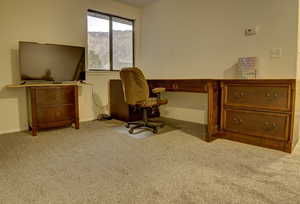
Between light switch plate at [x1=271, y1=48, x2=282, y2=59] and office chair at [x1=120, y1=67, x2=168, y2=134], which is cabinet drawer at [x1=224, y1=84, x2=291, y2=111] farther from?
office chair at [x1=120, y1=67, x2=168, y2=134]

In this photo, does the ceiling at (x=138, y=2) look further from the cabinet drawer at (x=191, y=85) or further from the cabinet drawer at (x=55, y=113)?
the cabinet drawer at (x=55, y=113)

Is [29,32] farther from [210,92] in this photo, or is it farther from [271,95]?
[271,95]

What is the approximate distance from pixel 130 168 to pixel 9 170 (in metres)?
1.10

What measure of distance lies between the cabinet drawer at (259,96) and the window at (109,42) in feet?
8.45

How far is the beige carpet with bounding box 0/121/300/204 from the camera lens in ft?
4.63

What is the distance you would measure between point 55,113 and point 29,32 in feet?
4.54

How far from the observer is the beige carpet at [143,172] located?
55.6 inches

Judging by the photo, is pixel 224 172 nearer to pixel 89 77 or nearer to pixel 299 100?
pixel 299 100

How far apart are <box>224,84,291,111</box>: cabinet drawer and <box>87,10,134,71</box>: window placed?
257 centimetres

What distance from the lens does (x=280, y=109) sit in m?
2.24

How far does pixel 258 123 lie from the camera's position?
2.42m

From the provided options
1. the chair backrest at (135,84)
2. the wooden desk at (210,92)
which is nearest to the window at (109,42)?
the chair backrest at (135,84)

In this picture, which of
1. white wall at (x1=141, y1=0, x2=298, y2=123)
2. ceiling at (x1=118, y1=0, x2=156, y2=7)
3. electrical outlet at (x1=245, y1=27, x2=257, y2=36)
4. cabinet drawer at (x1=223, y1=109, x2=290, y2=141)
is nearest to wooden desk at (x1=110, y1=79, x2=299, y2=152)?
cabinet drawer at (x1=223, y1=109, x2=290, y2=141)

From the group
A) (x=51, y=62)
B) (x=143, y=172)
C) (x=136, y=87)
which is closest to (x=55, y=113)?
(x=51, y=62)
